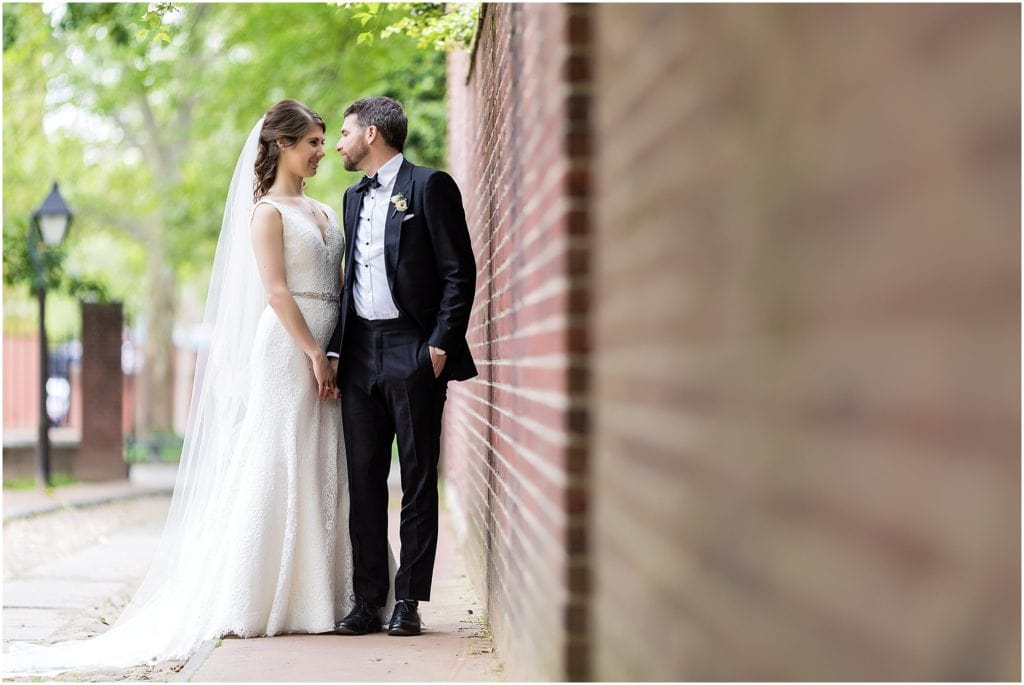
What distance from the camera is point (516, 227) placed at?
428 cm

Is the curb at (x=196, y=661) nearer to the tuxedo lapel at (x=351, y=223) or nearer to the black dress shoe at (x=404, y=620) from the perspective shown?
the black dress shoe at (x=404, y=620)

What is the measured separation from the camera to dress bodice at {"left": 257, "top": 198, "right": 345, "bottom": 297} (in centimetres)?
580

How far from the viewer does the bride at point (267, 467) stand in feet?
18.4

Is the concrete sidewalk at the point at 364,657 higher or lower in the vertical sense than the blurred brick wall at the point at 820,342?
lower

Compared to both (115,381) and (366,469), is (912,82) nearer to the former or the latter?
(366,469)

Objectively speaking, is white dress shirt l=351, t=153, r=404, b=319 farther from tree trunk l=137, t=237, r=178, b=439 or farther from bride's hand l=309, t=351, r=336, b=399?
tree trunk l=137, t=237, r=178, b=439

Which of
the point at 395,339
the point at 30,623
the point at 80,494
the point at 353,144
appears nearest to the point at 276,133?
the point at 353,144

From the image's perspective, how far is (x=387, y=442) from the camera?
578 cm

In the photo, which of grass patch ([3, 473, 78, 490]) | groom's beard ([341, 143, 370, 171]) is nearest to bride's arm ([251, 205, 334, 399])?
groom's beard ([341, 143, 370, 171])

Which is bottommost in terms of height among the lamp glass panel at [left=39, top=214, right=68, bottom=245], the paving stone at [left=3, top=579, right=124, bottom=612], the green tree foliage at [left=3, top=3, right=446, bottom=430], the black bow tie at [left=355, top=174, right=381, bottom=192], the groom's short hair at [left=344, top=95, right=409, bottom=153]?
the paving stone at [left=3, top=579, right=124, bottom=612]

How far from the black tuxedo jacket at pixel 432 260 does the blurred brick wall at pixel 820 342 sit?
2.69 metres

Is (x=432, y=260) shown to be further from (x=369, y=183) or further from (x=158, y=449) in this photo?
(x=158, y=449)

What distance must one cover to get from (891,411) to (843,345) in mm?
151

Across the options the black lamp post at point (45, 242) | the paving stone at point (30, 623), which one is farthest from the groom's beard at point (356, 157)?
the black lamp post at point (45, 242)
